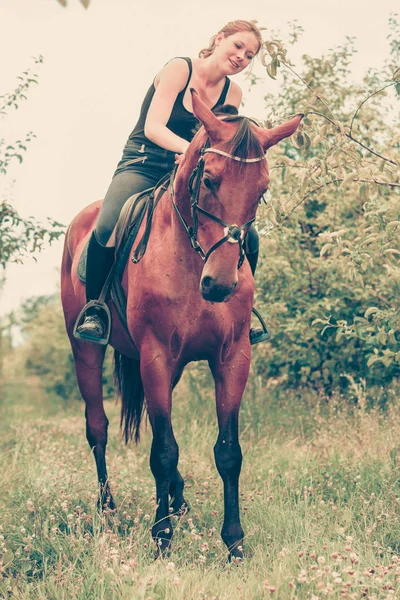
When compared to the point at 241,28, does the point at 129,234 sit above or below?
below

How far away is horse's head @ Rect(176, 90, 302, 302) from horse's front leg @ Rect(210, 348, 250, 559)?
0.84 m

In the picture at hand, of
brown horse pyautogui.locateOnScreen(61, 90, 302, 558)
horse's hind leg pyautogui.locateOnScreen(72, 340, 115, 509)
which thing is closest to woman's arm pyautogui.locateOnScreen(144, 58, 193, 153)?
brown horse pyautogui.locateOnScreen(61, 90, 302, 558)

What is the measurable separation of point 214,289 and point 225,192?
0.50 metres

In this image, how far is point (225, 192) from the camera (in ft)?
13.0

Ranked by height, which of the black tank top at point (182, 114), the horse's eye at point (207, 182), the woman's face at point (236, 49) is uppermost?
the woman's face at point (236, 49)

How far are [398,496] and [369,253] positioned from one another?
170 centimetres

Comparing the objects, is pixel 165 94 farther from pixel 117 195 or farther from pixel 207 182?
pixel 207 182

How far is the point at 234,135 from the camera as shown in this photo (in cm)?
401

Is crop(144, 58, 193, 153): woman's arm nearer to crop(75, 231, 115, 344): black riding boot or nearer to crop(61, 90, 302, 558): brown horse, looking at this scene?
crop(61, 90, 302, 558): brown horse

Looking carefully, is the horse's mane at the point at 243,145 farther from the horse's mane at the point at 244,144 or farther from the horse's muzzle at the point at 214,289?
the horse's muzzle at the point at 214,289

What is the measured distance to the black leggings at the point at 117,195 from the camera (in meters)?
5.38

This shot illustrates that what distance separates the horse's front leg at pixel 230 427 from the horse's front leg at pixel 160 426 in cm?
29

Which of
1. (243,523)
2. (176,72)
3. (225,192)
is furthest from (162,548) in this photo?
(176,72)

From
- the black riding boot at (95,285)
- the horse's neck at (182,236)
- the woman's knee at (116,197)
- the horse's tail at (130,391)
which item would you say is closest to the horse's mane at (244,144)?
the horse's neck at (182,236)
